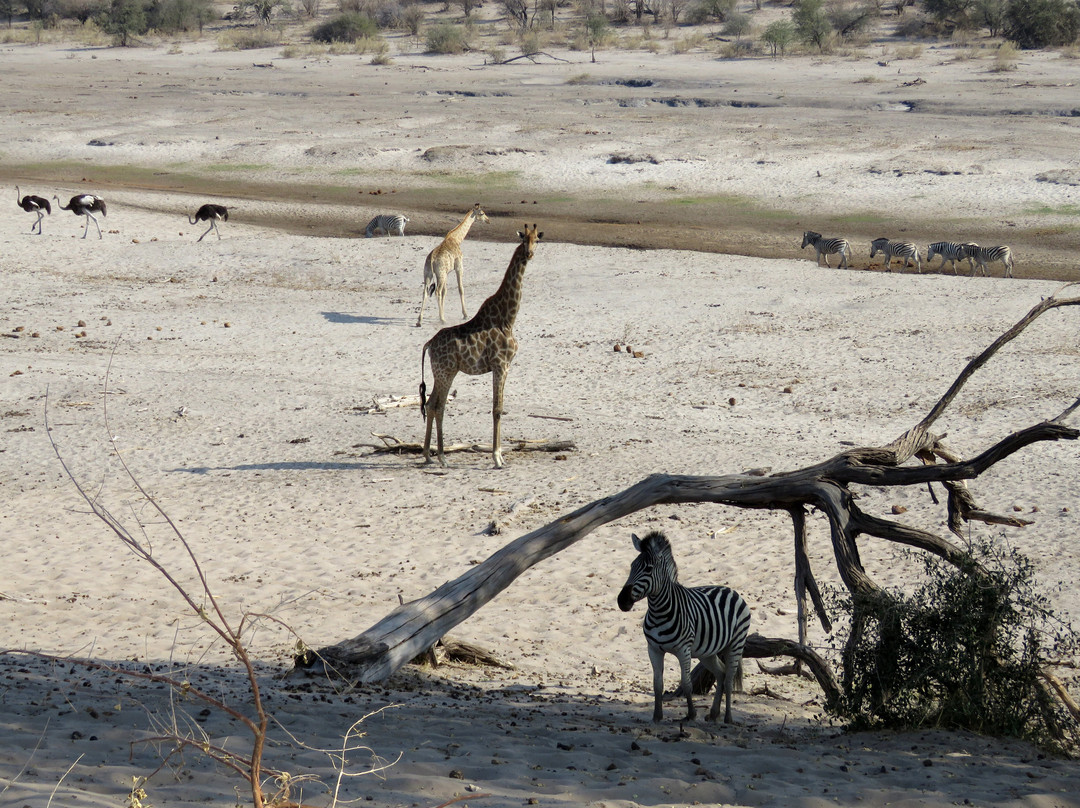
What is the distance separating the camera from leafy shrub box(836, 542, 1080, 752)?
21.3ft

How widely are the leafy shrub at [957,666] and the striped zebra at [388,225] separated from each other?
65.2ft

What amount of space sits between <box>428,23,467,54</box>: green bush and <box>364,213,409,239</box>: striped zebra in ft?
86.9

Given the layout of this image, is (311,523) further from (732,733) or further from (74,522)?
(732,733)

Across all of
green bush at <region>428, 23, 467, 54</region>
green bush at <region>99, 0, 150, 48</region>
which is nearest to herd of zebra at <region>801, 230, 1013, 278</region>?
green bush at <region>428, 23, 467, 54</region>

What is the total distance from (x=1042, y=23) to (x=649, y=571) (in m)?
45.3

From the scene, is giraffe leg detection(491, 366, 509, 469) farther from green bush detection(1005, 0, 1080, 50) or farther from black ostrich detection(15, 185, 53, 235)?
green bush detection(1005, 0, 1080, 50)

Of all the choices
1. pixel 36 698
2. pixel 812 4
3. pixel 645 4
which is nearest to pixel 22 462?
pixel 36 698

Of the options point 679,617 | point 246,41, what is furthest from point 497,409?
point 246,41

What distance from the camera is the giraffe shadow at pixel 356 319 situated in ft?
64.3

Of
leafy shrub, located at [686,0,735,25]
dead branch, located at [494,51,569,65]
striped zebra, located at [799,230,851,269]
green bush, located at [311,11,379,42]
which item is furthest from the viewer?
green bush, located at [311,11,379,42]

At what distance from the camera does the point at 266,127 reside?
36812mm

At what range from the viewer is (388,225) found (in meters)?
25.3

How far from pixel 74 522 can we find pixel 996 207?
2337 cm

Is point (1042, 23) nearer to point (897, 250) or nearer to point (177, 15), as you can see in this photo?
point (897, 250)
